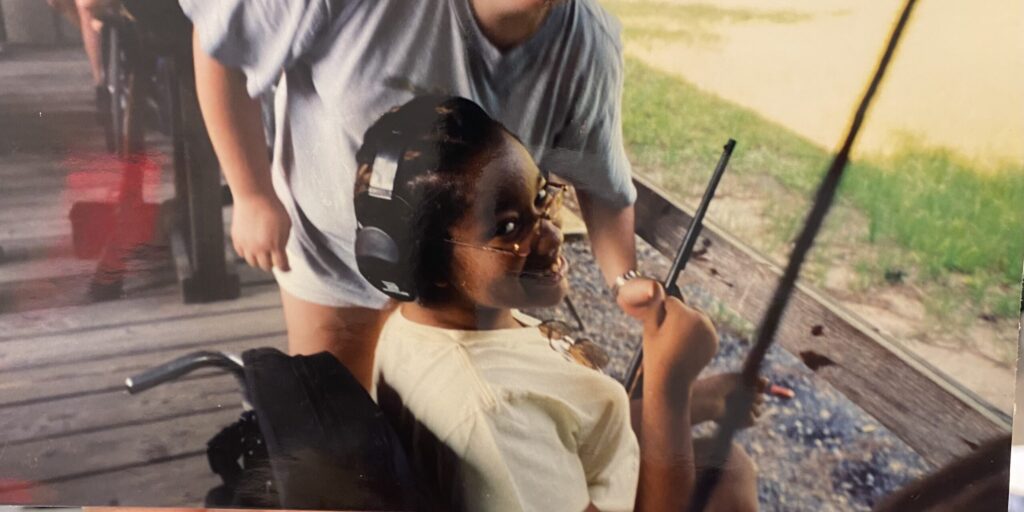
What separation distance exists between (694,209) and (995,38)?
50 cm

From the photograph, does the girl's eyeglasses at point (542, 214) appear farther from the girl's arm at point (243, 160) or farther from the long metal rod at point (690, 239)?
the girl's arm at point (243, 160)

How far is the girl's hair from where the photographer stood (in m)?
1.27

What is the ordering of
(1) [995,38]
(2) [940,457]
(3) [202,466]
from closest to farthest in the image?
(1) [995,38] → (2) [940,457] → (3) [202,466]

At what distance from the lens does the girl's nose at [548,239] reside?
131cm

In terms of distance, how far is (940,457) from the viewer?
1.35 metres

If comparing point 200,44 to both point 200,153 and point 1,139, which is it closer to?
point 200,153

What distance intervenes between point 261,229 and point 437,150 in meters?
0.32

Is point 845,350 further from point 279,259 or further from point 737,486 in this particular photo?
point 279,259

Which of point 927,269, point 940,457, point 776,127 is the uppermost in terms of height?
point 776,127

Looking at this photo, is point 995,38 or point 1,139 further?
point 1,139

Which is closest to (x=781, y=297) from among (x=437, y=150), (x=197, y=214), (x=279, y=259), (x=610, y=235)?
(x=610, y=235)

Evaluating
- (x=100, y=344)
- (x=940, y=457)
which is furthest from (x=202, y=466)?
(x=940, y=457)

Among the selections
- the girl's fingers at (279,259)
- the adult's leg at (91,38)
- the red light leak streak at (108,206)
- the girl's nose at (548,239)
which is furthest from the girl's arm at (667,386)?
the adult's leg at (91,38)

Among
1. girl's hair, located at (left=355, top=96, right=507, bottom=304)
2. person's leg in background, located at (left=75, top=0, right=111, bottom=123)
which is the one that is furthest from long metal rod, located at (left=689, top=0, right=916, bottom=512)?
person's leg in background, located at (left=75, top=0, right=111, bottom=123)
